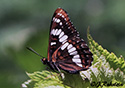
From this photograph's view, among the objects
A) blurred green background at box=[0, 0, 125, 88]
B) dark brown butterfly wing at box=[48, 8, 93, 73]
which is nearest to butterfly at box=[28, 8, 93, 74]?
dark brown butterfly wing at box=[48, 8, 93, 73]

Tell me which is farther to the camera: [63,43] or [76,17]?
[76,17]

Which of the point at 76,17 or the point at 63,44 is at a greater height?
the point at 76,17

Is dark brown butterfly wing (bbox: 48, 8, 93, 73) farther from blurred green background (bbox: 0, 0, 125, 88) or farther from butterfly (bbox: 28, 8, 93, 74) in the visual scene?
blurred green background (bbox: 0, 0, 125, 88)

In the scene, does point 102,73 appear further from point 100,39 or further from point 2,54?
point 100,39

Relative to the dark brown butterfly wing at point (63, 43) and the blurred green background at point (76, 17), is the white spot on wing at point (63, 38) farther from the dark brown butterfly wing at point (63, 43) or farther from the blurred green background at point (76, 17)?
the blurred green background at point (76, 17)

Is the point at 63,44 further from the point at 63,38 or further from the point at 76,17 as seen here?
the point at 76,17

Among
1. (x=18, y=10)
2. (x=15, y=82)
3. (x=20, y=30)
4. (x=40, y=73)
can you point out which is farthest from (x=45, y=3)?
(x=40, y=73)

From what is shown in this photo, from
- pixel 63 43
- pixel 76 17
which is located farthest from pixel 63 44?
pixel 76 17

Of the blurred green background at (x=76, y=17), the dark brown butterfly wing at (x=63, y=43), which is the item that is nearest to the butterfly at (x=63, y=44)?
the dark brown butterfly wing at (x=63, y=43)

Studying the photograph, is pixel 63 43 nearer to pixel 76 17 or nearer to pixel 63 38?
pixel 63 38
